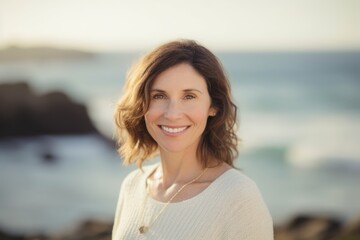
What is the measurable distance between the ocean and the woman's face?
2.80 metres

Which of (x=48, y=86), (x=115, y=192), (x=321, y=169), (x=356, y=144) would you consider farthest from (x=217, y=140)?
(x=48, y=86)

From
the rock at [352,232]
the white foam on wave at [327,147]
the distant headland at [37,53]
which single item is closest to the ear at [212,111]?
the rock at [352,232]

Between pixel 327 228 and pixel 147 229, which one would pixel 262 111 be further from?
pixel 147 229

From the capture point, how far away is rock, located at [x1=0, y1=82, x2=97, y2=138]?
14.3m

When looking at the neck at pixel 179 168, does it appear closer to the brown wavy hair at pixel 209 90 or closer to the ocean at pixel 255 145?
the brown wavy hair at pixel 209 90

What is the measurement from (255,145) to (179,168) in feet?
38.7

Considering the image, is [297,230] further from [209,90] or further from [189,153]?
[209,90]

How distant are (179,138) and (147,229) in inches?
16.3

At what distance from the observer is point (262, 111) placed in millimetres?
17938

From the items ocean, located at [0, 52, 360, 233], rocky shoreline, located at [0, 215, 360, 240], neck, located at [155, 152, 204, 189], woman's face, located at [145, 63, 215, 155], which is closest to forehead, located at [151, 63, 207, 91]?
woman's face, located at [145, 63, 215, 155]

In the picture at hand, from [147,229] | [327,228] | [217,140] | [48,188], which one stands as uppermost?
[217,140]

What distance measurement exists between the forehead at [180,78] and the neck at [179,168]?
34cm


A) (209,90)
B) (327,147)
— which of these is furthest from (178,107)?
(327,147)

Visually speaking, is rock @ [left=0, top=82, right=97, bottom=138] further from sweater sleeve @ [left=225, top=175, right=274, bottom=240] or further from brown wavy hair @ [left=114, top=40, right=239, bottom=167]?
sweater sleeve @ [left=225, top=175, right=274, bottom=240]
